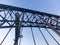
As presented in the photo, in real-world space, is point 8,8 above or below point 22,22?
above

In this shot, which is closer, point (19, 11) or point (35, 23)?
point (19, 11)

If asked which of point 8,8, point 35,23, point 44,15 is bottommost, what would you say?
point 35,23

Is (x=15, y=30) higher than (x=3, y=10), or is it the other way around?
(x=3, y=10)

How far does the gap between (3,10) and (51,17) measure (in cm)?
431

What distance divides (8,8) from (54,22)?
423cm

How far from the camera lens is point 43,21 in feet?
43.5

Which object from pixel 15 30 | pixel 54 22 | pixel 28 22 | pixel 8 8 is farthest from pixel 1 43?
pixel 54 22

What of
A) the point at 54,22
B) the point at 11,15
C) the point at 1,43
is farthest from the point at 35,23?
the point at 1,43

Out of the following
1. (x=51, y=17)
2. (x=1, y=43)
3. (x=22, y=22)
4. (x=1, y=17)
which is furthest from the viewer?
(x=51, y=17)

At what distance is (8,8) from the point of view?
494 inches

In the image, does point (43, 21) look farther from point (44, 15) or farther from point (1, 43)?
point (1, 43)

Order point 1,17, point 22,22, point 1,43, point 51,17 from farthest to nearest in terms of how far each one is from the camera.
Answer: point 51,17, point 22,22, point 1,17, point 1,43

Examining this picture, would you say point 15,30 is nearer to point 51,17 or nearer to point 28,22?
point 28,22

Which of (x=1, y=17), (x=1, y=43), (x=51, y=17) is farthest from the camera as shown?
(x=51, y=17)
